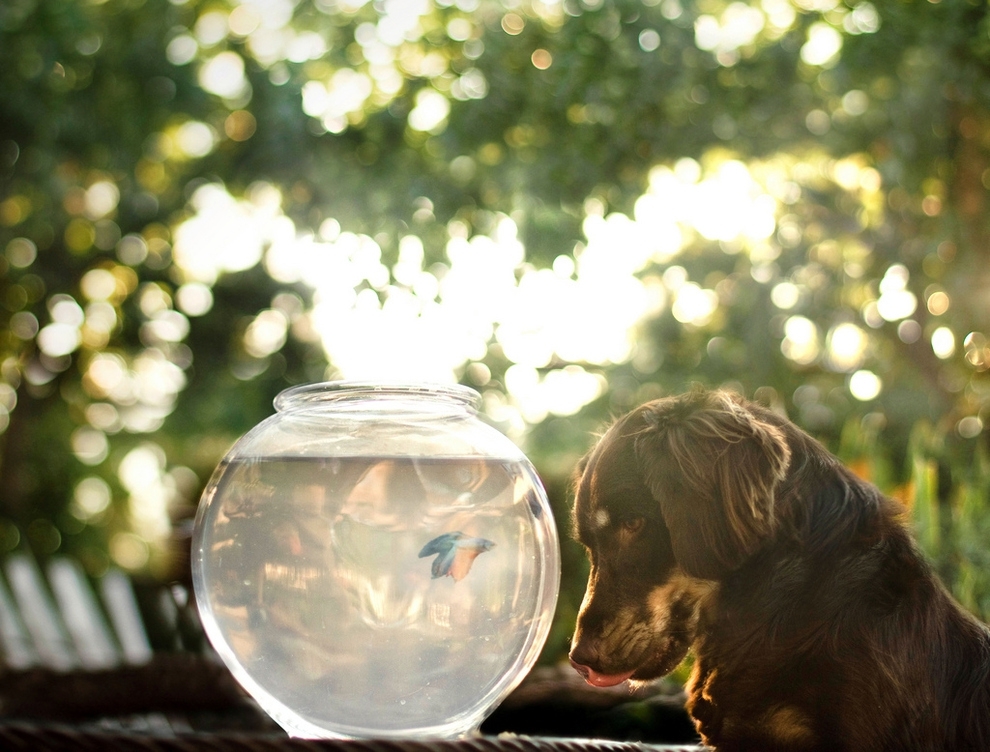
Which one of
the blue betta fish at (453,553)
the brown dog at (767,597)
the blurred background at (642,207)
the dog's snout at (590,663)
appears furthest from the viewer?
the blurred background at (642,207)

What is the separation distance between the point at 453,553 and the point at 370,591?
0.14 meters

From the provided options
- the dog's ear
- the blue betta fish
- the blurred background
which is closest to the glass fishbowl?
the blue betta fish

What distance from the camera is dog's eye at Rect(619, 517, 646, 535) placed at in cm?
132

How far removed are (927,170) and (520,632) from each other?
8.25ft

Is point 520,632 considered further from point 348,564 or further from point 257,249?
point 257,249

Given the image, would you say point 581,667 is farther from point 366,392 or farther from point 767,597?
point 366,392

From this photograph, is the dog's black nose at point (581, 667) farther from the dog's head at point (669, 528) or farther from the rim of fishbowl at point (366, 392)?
the rim of fishbowl at point (366, 392)

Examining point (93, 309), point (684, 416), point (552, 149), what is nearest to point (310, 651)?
point (684, 416)

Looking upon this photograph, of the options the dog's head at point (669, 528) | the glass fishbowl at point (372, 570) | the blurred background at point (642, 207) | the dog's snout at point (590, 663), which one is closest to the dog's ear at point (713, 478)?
the dog's head at point (669, 528)

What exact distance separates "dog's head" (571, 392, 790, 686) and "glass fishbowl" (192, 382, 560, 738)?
183 millimetres

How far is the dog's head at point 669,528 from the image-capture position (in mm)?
1259

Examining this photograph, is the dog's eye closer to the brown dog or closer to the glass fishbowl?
the brown dog

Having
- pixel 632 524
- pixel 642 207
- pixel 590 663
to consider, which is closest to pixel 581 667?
pixel 590 663

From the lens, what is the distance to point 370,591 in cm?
139
